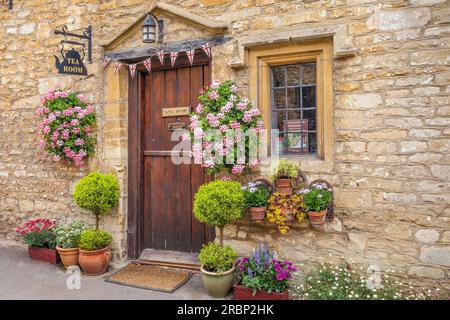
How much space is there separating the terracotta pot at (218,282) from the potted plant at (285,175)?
3.35ft

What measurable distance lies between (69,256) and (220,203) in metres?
2.31

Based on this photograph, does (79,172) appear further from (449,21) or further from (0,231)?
(449,21)

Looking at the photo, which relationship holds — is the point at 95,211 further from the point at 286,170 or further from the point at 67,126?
the point at 286,170

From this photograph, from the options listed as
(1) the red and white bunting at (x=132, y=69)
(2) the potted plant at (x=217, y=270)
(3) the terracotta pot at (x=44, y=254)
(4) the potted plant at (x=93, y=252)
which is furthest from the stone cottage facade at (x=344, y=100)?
(3) the terracotta pot at (x=44, y=254)

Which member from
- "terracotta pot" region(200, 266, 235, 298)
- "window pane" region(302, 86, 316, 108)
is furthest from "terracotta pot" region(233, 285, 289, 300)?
"window pane" region(302, 86, 316, 108)

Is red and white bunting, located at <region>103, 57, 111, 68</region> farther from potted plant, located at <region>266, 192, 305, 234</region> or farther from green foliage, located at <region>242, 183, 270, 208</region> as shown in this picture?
potted plant, located at <region>266, 192, 305, 234</region>

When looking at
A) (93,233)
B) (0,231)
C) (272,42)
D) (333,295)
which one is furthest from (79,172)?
(333,295)

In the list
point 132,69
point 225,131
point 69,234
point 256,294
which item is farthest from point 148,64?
point 256,294

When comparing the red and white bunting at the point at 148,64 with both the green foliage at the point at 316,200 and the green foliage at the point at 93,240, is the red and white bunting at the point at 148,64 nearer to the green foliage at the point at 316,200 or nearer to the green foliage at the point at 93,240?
the green foliage at the point at 93,240

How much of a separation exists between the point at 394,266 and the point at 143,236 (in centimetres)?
318

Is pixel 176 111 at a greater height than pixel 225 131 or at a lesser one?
greater

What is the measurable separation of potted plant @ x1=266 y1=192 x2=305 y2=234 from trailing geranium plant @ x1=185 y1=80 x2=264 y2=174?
1.50ft

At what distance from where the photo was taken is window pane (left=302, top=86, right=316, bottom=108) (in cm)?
422

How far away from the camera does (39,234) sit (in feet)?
17.2
